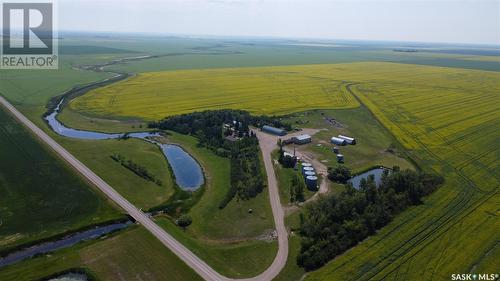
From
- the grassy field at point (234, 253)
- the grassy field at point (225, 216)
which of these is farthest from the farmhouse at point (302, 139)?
the grassy field at point (234, 253)

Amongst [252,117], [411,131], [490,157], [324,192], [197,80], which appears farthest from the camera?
[197,80]

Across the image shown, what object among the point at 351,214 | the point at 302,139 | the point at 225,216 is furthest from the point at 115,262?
the point at 302,139

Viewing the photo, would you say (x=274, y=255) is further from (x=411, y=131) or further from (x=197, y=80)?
(x=197, y=80)

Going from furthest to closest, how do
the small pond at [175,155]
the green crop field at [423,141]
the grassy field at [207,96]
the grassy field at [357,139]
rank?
the grassy field at [207,96], the grassy field at [357,139], the small pond at [175,155], the green crop field at [423,141]

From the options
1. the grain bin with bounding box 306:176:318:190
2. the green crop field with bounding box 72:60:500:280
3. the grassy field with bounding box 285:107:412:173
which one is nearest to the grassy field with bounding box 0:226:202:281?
the green crop field with bounding box 72:60:500:280

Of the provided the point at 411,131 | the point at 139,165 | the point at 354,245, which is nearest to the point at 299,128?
the point at 411,131

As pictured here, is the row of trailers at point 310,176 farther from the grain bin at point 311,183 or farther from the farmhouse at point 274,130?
the farmhouse at point 274,130

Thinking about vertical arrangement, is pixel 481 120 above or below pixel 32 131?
above

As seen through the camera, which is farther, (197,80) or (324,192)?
(197,80)
